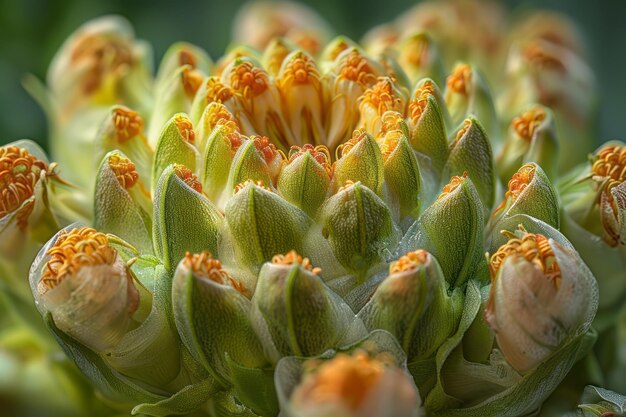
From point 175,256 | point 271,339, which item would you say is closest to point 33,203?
point 175,256

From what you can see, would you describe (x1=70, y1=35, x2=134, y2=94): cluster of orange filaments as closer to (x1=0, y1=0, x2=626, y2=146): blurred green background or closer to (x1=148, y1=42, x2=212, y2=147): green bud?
(x1=148, y1=42, x2=212, y2=147): green bud

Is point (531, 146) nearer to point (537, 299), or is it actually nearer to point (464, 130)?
point (464, 130)

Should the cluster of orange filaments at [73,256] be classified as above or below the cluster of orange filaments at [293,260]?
below

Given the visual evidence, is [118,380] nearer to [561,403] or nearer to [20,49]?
[561,403]

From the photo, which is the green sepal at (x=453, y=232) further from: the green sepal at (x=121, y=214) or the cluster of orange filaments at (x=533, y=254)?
the green sepal at (x=121, y=214)

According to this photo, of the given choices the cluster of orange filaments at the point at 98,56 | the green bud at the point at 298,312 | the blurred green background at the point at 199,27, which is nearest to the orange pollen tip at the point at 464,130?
the green bud at the point at 298,312

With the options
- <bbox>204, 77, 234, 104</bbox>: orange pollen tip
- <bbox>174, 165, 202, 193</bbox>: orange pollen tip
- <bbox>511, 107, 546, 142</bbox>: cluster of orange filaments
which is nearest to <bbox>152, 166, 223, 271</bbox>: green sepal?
<bbox>174, 165, 202, 193</bbox>: orange pollen tip

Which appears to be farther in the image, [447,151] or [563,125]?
[563,125]
